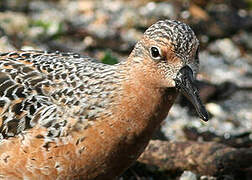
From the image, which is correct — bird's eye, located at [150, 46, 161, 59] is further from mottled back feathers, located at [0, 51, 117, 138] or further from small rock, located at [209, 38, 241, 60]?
small rock, located at [209, 38, 241, 60]

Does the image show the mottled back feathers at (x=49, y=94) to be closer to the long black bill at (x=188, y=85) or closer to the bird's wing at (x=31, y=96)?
the bird's wing at (x=31, y=96)

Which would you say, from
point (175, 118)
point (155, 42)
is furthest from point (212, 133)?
point (155, 42)

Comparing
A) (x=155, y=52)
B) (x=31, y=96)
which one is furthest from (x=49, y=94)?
(x=155, y=52)

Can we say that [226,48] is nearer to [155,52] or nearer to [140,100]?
[140,100]

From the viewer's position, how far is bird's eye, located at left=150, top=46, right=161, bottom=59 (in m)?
6.41

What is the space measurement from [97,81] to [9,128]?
115cm

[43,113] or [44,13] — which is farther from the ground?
[43,113]

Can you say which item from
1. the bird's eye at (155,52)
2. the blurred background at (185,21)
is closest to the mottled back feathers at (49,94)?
the bird's eye at (155,52)

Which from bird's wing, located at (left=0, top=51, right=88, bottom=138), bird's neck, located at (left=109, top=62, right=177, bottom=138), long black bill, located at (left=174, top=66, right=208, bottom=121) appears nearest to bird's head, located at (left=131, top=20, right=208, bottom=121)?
long black bill, located at (left=174, top=66, right=208, bottom=121)

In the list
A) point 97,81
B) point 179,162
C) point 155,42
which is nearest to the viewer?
point 155,42

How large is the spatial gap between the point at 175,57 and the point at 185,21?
237 inches

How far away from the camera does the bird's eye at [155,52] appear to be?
641 centimetres

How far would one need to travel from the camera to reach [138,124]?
6.73 m

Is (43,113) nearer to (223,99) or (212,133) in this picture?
(212,133)
